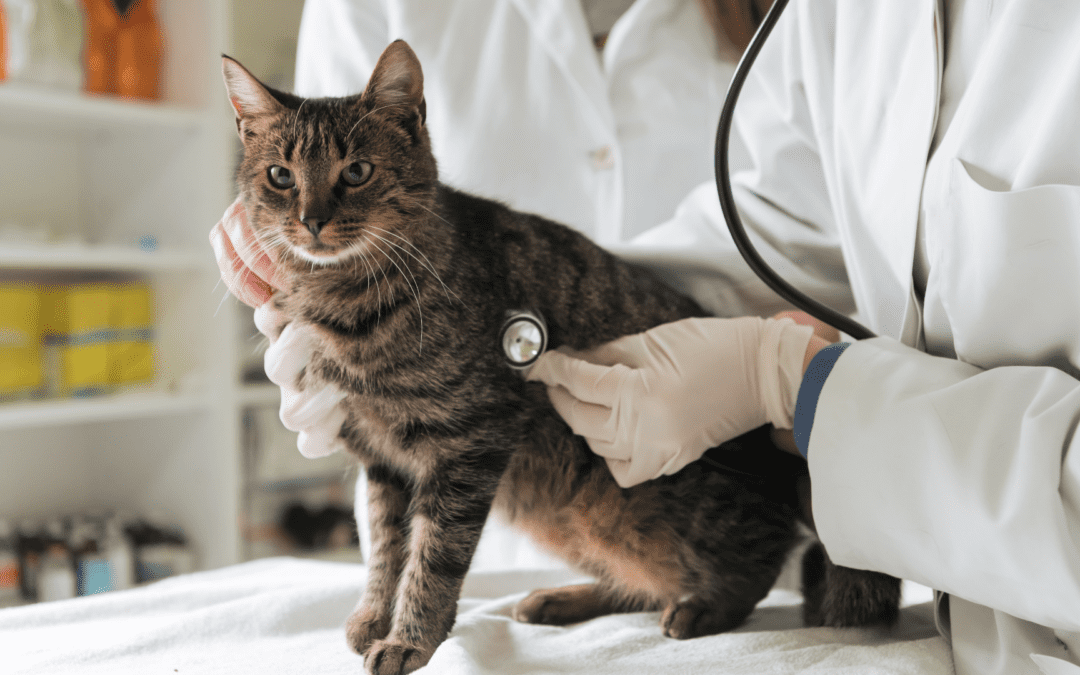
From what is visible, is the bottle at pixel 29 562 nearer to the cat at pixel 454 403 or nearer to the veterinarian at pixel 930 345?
the cat at pixel 454 403

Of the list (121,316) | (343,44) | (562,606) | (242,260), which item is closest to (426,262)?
(242,260)

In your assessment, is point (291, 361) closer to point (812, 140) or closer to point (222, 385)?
point (812, 140)

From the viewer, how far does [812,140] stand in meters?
0.95

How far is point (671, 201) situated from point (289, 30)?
2.29 metres

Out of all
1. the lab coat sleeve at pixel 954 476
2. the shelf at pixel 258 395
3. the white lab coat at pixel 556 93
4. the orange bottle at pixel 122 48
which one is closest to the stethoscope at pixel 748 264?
the lab coat sleeve at pixel 954 476

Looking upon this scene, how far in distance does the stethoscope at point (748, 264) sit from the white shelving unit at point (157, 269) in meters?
1.80

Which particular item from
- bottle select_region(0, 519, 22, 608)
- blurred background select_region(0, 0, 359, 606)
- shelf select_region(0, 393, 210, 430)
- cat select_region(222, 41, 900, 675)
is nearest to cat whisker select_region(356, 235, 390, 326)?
cat select_region(222, 41, 900, 675)

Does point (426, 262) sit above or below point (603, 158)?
below

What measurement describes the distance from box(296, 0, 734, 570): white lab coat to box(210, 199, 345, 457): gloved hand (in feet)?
1.07

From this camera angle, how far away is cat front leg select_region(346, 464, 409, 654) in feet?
2.78

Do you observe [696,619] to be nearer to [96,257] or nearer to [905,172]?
[905,172]

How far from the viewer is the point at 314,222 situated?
0.82m

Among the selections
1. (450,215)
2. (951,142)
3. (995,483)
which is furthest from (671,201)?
(995,483)

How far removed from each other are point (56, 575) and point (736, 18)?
233cm
